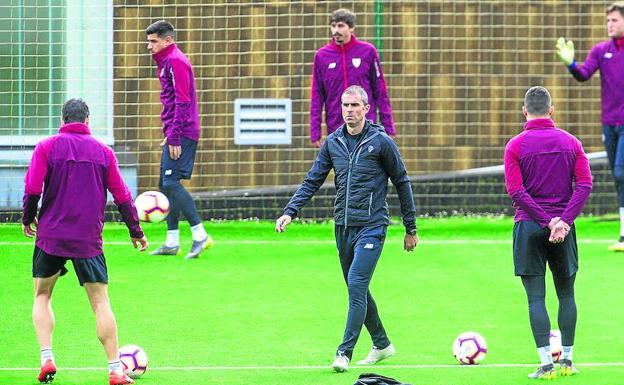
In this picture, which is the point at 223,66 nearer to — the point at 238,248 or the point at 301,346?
the point at 238,248

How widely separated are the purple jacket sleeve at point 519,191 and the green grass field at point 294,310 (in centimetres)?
101

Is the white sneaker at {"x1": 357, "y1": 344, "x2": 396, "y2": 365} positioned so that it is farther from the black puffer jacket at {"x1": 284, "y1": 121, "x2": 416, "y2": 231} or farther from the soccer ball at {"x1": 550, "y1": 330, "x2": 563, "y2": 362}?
the soccer ball at {"x1": 550, "y1": 330, "x2": 563, "y2": 362}

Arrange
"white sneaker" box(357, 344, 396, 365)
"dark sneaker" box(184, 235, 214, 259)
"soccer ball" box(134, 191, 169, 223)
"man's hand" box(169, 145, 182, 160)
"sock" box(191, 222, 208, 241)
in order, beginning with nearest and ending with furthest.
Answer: "white sneaker" box(357, 344, 396, 365) < "soccer ball" box(134, 191, 169, 223) < "man's hand" box(169, 145, 182, 160) < "sock" box(191, 222, 208, 241) < "dark sneaker" box(184, 235, 214, 259)

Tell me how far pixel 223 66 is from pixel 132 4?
51.5 inches

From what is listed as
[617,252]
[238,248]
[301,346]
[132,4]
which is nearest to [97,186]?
[301,346]

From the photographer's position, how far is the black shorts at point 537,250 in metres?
8.40

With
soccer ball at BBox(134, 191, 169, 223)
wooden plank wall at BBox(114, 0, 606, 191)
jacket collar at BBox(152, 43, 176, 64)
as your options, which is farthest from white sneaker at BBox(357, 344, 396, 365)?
wooden plank wall at BBox(114, 0, 606, 191)

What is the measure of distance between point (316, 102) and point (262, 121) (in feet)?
9.77

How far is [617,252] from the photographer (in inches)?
556

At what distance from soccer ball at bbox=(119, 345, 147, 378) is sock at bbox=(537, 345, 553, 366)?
2433 mm

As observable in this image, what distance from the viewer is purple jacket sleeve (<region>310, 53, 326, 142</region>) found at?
13.9 m

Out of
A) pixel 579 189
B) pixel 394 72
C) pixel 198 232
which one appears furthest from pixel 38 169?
pixel 394 72

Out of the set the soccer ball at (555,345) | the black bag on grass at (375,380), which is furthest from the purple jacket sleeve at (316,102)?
the black bag on grass at (375,380)

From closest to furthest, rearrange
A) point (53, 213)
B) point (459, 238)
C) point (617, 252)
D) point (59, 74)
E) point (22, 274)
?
point (53, 213) → point (22, 274) → point (617, 252) → point (459, 238) → point (59, 74)
